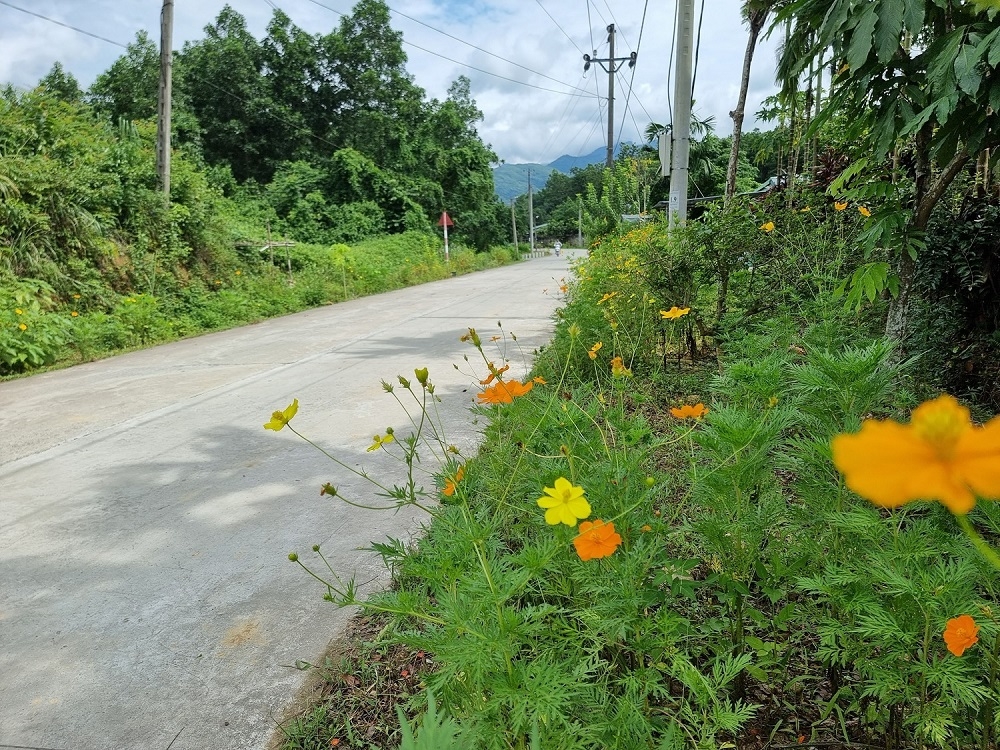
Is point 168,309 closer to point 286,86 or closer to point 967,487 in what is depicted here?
point 967,487

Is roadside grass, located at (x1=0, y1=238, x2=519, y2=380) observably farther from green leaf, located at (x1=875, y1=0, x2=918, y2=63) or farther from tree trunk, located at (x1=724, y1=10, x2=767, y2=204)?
green leaf, located at (x1=875, y1=0, x2=918, y2=63)

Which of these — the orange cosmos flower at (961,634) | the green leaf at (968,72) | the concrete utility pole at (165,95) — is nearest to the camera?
the orange cosmos flower at (961,634)

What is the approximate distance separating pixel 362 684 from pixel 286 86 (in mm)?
27870

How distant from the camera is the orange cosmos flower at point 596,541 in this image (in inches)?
42.0

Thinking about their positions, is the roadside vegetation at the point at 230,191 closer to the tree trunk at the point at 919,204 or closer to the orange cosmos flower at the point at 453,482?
the orange cosmos flower at the point at 453,482

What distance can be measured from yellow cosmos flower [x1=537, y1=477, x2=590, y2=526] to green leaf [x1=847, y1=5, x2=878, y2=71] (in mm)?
1384

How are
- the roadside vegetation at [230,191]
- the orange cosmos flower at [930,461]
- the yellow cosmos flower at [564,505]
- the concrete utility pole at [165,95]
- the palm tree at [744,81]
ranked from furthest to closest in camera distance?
the concrete utility pole at [165,95], the roadside vegetation at [230,191], the palm tree at [744,81], the yellow cosmos flower at [564,505], the orange cosmos flower at [930,461]

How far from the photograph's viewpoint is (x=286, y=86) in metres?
25.3

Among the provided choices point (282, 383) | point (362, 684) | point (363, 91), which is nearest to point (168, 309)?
point (282, 383)

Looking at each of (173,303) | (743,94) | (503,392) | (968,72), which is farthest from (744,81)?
(173,303)

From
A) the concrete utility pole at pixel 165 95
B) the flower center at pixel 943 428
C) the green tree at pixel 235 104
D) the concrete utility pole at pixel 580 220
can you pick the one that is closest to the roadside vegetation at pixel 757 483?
the flower center at pixel 943 428

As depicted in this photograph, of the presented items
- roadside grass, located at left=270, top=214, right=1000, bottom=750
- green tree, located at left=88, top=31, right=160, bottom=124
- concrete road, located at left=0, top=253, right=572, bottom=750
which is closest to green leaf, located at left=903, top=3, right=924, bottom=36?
roadside grass, located at left=270, top=214, right=1000, bottom=750

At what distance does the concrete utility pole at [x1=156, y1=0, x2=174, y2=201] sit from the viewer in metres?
9.29

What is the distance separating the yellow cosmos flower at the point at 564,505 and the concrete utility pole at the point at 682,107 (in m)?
5.09
